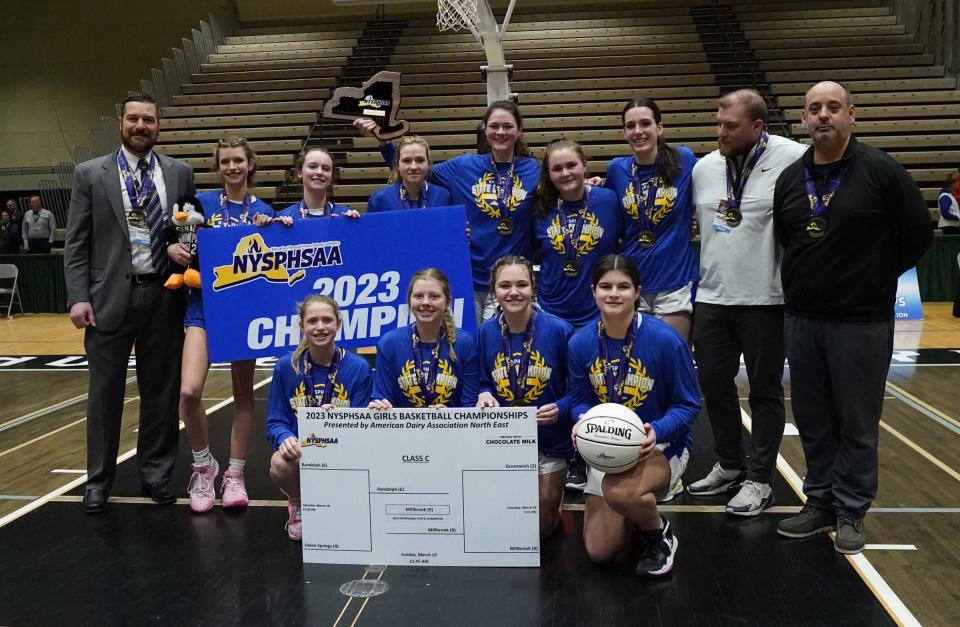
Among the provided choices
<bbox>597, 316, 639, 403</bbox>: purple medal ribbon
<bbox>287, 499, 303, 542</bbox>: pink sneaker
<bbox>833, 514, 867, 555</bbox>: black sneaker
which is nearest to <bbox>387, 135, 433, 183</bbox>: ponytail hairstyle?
<bbox>597, 316, 639, 403</bbox>: purple medal ribbon

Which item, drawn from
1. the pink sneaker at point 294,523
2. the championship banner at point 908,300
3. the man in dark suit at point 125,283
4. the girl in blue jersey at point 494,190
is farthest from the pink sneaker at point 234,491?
the championship banner at point 908,300

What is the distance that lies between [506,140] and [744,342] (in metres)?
1.40

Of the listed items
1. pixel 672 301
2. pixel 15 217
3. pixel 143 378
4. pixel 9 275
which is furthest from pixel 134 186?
pixel 15 217

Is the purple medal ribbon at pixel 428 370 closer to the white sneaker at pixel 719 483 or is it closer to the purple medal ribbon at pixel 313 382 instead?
the purple medal ribbon at pixel 313 382

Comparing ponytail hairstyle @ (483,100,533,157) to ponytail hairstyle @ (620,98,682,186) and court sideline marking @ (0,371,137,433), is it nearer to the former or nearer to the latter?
ponytail hairstyle @ (620,98,682,186)

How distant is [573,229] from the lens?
3.54m

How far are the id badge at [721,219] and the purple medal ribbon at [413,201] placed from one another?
138 centimetres

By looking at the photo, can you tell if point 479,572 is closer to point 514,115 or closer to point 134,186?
point 514,115

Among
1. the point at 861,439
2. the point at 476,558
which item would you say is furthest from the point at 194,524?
the point at 861,439

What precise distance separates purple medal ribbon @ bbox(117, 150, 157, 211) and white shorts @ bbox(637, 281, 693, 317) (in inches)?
92.1

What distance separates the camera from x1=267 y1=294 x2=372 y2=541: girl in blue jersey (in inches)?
125

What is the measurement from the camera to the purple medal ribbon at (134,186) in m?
3.65

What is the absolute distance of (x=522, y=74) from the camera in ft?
48.5

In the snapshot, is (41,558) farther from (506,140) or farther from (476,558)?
(506,140)
